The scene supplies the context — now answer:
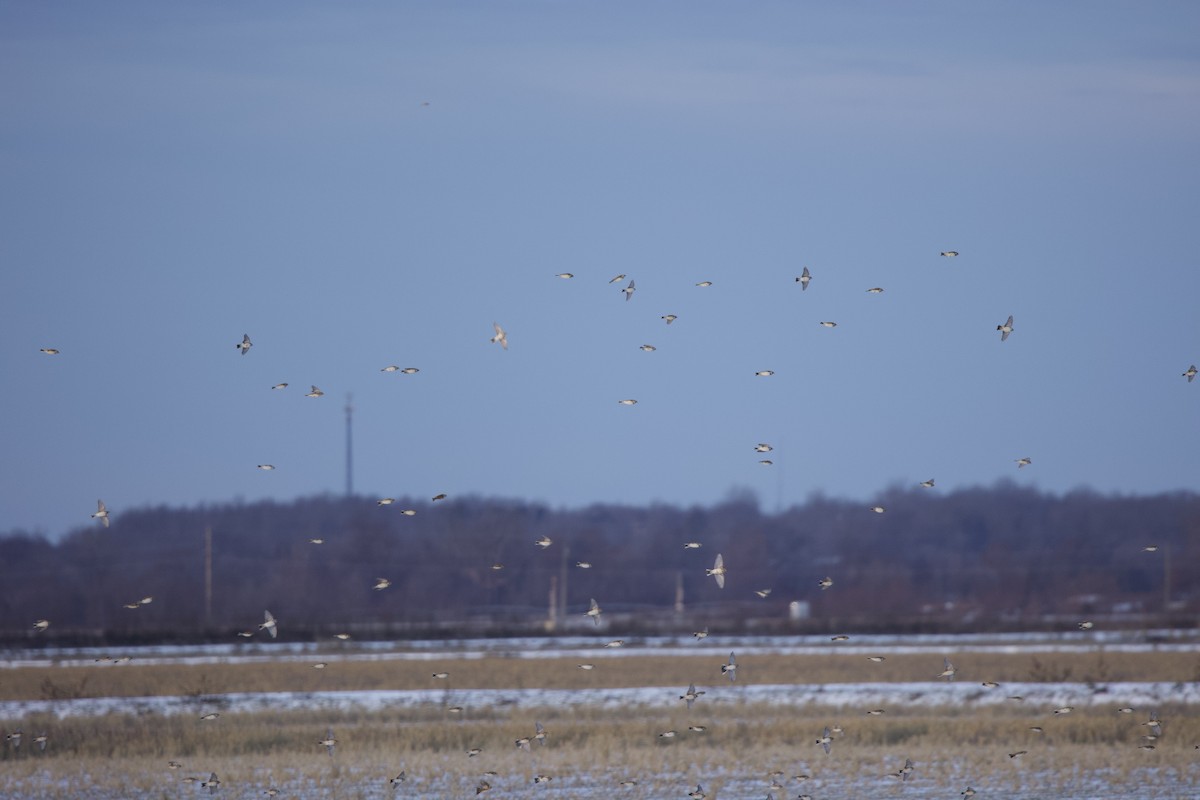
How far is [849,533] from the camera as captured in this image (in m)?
112

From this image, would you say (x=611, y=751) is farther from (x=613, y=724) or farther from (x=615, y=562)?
(x=615, y=562)

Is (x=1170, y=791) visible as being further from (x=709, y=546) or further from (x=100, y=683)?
(x=709, y=546)

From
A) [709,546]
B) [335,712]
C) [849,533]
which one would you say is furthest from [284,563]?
[335,712]

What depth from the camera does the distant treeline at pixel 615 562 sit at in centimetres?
7788

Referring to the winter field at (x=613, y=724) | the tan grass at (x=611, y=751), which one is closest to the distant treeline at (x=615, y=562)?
the winter field at (x=613, y=724)

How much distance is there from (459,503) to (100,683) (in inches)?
2808

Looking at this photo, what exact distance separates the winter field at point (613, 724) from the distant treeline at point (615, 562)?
2048 cm

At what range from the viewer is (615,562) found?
96.9m

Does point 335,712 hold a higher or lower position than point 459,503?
lower

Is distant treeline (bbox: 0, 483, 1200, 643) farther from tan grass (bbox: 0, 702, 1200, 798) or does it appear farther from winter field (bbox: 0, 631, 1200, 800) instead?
tan grass (bbox: 0, 702, 1200, 798)

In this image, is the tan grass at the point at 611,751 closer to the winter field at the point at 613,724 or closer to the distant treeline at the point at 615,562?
the winter field at the point at 613,724

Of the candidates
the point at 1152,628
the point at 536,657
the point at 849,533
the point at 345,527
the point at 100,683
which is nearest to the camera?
the point at 100,683

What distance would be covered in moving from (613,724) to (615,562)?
71.2 meters

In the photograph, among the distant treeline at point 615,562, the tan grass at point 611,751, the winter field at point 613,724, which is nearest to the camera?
the winter field at point 613,724
